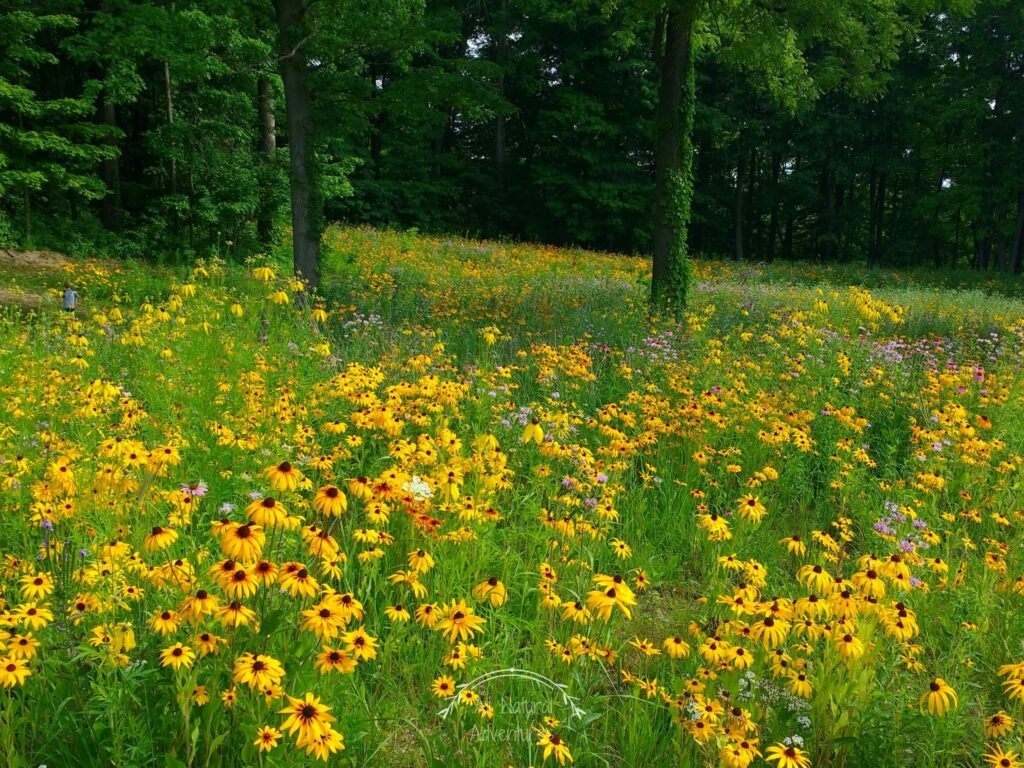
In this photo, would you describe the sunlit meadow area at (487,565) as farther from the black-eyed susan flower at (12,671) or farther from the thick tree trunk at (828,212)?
the thick tree trunk at (828,212)

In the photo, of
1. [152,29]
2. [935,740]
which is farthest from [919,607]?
[152,29]

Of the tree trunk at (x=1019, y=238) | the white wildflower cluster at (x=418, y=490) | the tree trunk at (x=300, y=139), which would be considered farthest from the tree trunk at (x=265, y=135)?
the tree trunk at (x=1019, y=238)

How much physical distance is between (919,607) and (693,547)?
1126 millimetres

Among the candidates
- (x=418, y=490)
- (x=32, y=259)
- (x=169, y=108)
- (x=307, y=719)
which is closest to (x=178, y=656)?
(x=307, y=719)

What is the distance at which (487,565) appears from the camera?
2988 mm

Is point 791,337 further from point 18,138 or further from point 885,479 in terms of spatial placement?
point 18,138

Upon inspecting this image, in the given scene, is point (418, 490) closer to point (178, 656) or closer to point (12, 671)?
point (178, 656)

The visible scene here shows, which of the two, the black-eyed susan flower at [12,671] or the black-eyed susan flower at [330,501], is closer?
the black-eyed susan flower at [12,671]

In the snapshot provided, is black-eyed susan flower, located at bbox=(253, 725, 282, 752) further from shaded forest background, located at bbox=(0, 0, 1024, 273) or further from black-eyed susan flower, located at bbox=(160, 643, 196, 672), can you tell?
shaded forest background, located at bbox=(0, 0, 1024, 273)

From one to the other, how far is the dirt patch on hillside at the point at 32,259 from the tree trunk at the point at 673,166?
34.7 feet

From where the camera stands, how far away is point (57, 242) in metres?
13.6

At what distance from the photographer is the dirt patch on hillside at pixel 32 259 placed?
12117 millimetres

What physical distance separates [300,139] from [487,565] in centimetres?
786

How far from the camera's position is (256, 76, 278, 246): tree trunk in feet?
47.3
